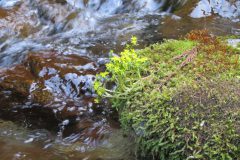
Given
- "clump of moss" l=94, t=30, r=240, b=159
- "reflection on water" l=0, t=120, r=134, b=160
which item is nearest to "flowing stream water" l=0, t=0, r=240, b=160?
"reflection on water" l=0, t=120, r=134, b=160

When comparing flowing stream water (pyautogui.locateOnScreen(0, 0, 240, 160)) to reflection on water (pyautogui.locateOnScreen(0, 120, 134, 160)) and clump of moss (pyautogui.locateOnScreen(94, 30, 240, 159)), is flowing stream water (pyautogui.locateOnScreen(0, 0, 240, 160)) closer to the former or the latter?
reflection on water (pyautogui.locateOnScreen(0, 120, 134, 160))

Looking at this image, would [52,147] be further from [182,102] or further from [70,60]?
[182,102]

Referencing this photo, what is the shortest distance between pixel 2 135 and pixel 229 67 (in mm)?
2688

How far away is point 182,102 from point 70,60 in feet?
8.72

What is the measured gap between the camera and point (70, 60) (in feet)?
17.0

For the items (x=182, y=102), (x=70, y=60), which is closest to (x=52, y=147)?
(x=70, y=60)

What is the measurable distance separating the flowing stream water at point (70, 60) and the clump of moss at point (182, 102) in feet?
2.09

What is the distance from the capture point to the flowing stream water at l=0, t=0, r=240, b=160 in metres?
4.15

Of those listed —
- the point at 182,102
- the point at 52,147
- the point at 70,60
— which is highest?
the point at 182,102

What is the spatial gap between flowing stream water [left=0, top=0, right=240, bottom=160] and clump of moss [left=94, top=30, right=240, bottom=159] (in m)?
0.64

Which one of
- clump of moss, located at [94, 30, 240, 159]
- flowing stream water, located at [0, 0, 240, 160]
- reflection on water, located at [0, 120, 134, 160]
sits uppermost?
clump of moss, located at [94, 30, 240, 159]

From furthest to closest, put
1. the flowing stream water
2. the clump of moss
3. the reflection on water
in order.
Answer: the flowing stream water, the reflection on water, the clump of moss

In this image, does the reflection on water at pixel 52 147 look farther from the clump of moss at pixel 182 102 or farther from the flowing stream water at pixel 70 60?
the clump of moss at pixel 182 102

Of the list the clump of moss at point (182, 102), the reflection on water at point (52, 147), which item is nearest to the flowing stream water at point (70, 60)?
the reflection on water at point (52, 147)
